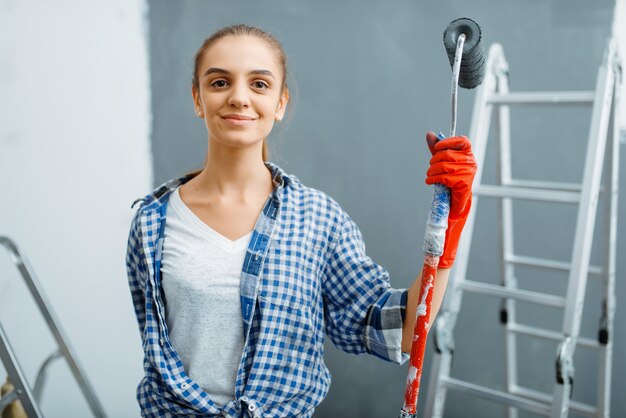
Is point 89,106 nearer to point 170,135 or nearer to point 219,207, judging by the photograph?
point 170,135

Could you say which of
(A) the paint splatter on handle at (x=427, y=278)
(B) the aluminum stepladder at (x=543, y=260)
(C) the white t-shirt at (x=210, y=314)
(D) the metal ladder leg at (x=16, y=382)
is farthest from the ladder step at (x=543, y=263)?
(D) the metal ladder leg at (x=16, y=382)

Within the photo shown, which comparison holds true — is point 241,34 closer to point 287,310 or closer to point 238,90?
point 238,90

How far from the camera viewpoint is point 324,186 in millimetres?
2418

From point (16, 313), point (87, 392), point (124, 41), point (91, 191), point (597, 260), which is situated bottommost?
point (87, 392)

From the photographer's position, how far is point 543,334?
6.77 ft

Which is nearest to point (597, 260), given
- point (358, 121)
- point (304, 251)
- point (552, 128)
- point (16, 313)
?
point (552, 128)

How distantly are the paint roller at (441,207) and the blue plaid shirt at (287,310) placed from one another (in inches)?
3.5

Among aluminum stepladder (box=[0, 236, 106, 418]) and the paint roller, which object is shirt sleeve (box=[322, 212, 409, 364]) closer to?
the paint roller

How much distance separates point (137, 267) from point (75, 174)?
995mm

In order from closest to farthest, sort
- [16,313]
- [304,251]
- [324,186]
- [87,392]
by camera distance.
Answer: [304,251] < [87,392] < [16,313] < [324,186]

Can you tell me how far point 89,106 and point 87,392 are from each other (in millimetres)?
932

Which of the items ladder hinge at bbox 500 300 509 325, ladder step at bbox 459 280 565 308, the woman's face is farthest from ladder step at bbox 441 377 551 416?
the woman's face

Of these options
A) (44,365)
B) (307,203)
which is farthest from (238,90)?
(44,365)

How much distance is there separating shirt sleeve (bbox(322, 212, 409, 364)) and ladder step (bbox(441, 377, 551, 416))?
65 centimetres
